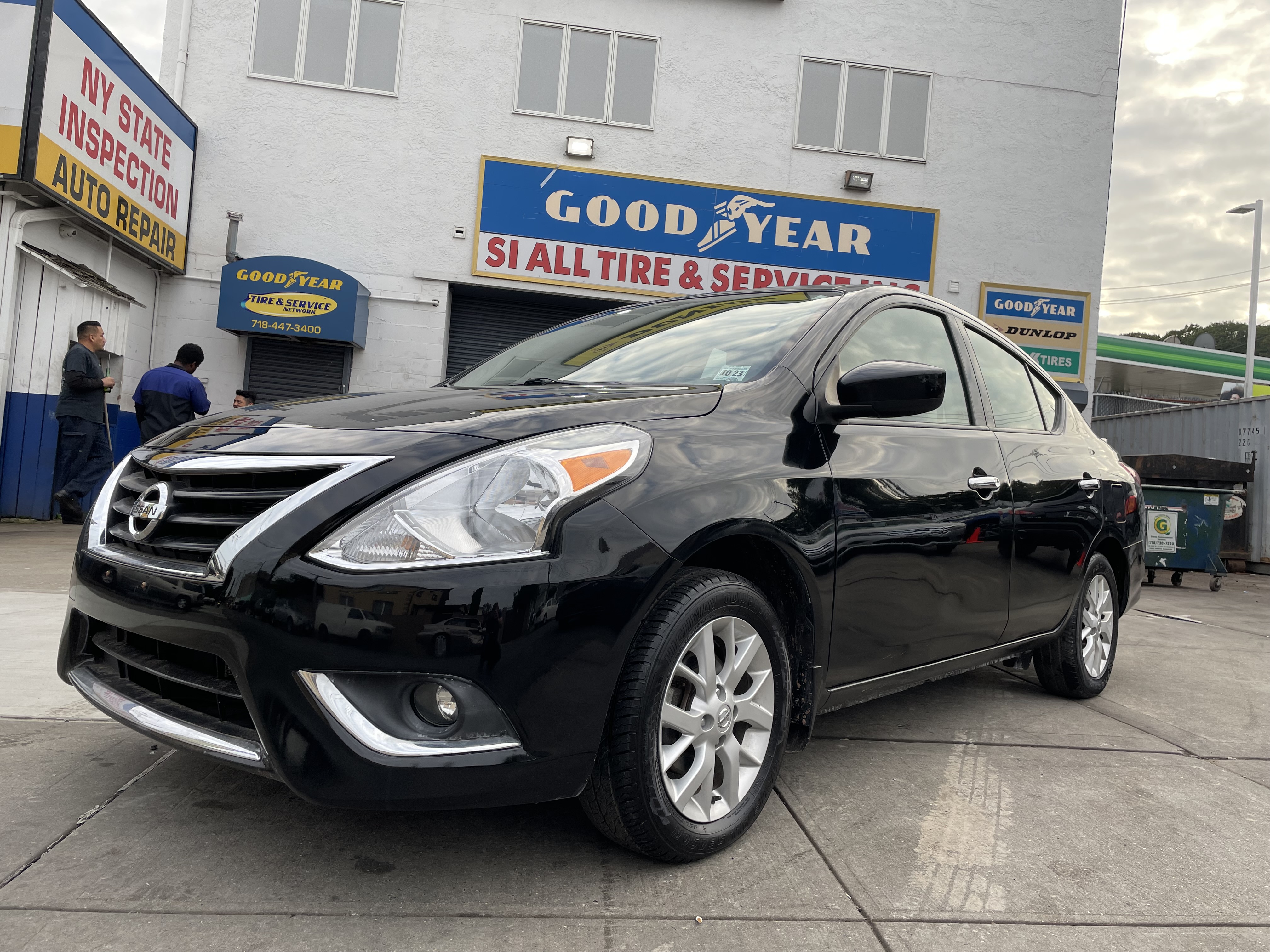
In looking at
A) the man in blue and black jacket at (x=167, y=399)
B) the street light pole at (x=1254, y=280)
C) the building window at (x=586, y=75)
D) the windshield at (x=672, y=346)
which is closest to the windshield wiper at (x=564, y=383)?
the windshield at (x=672, y=346)

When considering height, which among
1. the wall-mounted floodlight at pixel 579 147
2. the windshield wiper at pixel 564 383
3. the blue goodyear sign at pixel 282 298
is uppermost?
the wall-mounted floodlight at pixel 579 147

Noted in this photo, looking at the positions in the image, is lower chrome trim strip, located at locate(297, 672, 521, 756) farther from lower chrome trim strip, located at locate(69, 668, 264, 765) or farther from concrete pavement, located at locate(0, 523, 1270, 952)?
concrete pavement, located at locate(0, 523, 1270, 952)

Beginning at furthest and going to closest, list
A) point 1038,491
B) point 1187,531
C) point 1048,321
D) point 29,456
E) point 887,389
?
point 1048,321 < point 1187,531 < point 29,456 < point 1038,491 < point 887,389

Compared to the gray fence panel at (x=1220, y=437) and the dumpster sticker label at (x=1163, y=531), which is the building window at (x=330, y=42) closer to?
the gray fence panel at (x=1220, y=437)

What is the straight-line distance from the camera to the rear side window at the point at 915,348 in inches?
114

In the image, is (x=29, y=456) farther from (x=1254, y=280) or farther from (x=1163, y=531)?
(x=1254, y=280)

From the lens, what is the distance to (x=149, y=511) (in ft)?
7.17

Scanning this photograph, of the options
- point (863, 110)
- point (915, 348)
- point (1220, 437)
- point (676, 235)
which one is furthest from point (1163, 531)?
point (915, 348)

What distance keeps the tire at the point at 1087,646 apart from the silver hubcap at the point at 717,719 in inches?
80.0

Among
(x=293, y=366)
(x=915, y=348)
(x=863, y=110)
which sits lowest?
(x=915, y=348)

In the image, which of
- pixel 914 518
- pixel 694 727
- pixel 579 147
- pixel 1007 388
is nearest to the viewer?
pixel 694 727

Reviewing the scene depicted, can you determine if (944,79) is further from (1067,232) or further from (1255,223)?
(1255,223)

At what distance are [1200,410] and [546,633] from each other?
575 inches

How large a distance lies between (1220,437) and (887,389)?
43.2 ft
